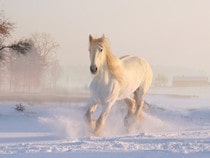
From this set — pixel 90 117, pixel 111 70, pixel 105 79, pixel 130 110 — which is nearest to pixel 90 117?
pixel 90 117

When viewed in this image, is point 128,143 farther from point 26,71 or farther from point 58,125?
point 26,71

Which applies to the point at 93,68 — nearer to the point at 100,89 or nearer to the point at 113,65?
the point at 100,89

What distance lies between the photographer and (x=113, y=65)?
33.0ft

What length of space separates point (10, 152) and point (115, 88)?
375 centimetres

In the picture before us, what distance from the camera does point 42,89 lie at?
2331 inches

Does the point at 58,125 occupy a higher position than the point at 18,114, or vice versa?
the point at 58,125

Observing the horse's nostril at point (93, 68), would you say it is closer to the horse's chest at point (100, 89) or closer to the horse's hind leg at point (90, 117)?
the horse's chest at point (100, 89)

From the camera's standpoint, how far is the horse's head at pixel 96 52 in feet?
30.0

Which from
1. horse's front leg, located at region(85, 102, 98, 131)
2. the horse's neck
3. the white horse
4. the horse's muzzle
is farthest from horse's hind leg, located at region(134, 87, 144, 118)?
the horse's muzzle

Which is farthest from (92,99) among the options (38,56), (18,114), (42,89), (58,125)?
(42,89)

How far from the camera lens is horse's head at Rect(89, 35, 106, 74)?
360 inches

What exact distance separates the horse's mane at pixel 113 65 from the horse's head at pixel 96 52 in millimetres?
276

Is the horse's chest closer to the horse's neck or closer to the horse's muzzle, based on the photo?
the horse's neck

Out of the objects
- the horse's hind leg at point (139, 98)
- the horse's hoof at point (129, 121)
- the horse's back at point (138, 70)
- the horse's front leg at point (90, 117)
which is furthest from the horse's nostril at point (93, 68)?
the horse's hind leg at point (139, 98)
